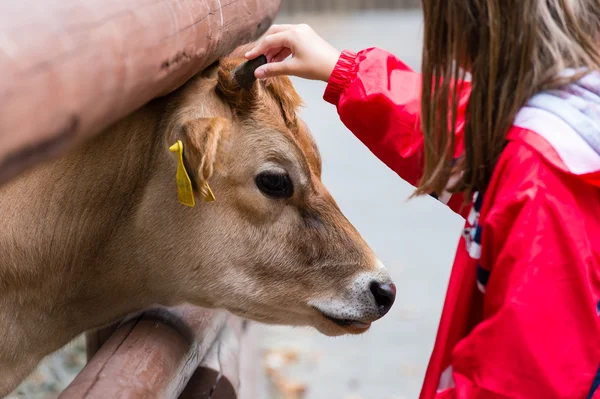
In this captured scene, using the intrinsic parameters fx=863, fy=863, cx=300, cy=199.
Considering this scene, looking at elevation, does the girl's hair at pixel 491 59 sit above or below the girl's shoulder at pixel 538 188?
above

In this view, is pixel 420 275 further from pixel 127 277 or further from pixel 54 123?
pixel 54 123

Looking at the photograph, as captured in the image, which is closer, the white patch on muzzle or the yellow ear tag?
the yellow ear tag

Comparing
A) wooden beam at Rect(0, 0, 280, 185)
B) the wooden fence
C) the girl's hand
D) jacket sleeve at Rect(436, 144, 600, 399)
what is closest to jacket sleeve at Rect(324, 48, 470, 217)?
the girl's hand

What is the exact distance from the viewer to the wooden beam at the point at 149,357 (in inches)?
79.4

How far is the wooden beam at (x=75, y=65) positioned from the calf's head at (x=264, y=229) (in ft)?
1.29

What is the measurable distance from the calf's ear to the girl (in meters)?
0.57

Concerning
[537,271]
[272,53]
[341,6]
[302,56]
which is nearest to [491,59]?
[537,271]

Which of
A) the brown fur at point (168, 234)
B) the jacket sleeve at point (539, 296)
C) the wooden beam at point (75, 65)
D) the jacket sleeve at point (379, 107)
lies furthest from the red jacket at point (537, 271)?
the brown fur at point (168, 234)

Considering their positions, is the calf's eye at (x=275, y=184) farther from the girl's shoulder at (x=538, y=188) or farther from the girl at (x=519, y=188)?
the girl's shoulder at (x=538, y=188)

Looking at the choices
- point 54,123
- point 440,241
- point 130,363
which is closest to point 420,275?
point 440,241

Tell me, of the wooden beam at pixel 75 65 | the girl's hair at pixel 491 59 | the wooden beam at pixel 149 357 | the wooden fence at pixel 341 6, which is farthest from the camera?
the wooden fence at pixel 341 6

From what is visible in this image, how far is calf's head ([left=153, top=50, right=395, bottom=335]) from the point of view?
2357mm

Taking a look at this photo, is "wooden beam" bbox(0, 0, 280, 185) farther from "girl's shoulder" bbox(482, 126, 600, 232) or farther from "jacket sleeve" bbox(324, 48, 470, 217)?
"girl's shoulder" bbox(482, 126, 600, 232)

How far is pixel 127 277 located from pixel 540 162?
49.7 inches
